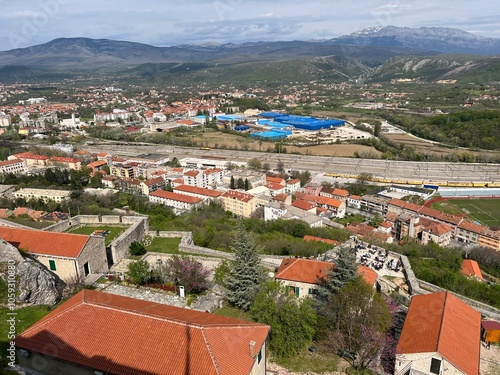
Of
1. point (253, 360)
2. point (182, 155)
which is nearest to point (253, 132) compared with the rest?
point (182, 155)

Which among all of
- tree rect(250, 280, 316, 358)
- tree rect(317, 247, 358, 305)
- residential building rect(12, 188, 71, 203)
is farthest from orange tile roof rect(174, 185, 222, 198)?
tree rect(250, 280, 316, 358)

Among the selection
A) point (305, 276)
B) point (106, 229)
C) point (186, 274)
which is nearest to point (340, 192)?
point (106, 229)

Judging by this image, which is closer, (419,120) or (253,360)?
(253,360)

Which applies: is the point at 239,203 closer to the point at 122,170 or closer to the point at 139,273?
the point at 122,170

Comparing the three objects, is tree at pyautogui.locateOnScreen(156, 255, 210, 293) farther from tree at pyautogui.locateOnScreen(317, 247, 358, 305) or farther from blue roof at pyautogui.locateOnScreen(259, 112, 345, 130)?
blue roof at pyautogui.locateOnScreen(259, 112, 345, 130)

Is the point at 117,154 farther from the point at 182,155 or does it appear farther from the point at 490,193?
the point at 490,193

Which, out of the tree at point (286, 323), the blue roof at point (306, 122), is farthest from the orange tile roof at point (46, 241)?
the blue roof at point (306, 122)
